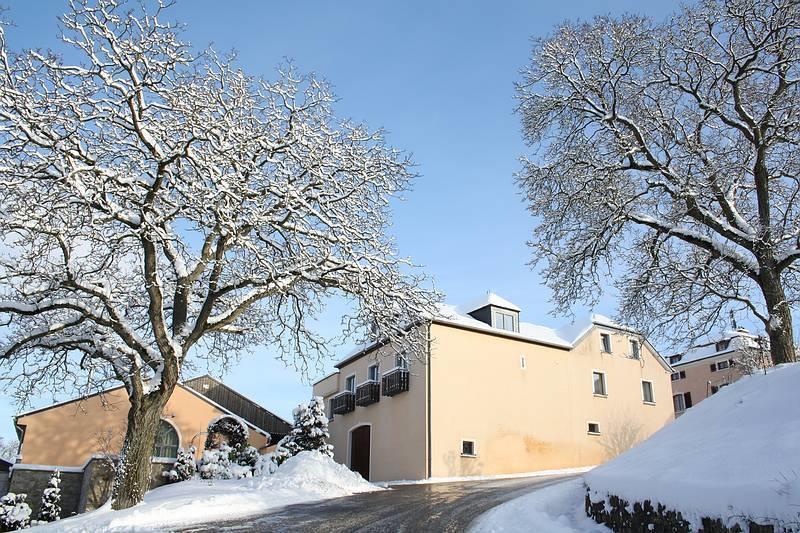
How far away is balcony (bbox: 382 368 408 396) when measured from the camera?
25828mm

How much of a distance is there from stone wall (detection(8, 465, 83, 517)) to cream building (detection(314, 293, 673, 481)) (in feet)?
40.6

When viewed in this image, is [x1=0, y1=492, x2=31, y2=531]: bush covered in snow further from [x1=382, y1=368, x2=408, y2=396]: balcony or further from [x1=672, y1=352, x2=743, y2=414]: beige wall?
[x1=672, y1=352, x2=743, y2=414]: beige wall

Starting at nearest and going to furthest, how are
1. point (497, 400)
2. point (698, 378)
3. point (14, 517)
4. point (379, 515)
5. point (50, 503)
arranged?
point (379, 515) → point (14, 517) → point (50, 503) → point (497, 400) → point (698, 378)

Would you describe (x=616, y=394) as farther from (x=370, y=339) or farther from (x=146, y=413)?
(x=146, y=413)

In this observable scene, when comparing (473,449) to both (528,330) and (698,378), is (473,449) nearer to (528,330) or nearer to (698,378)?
(528,330)

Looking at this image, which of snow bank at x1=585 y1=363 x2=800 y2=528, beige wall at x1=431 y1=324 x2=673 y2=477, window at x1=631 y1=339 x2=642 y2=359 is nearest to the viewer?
snow bank at x1=585 y1=363 x2=800 y2=528

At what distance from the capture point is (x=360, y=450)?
97.4 feet

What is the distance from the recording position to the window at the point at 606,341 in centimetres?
3050

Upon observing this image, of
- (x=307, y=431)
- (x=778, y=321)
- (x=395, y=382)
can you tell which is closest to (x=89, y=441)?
(x=307, y=431)

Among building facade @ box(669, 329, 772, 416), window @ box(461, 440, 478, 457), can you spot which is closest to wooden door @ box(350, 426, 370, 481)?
window @ box(461, 440, 478, 457)

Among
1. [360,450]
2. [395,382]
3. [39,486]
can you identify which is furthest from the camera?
[360,450]

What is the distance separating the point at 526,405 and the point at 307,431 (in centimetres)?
976

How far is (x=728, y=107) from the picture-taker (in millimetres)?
14180

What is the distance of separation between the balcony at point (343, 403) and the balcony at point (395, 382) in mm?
4236
